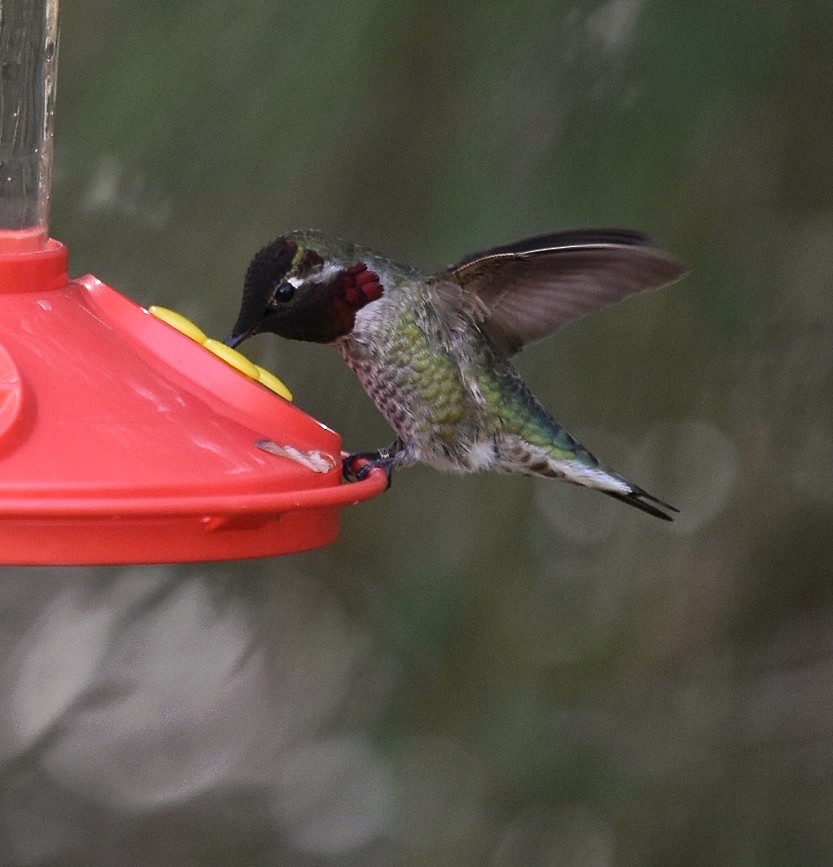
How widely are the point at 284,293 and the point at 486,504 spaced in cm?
117

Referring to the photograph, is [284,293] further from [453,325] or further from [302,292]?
[453,325]

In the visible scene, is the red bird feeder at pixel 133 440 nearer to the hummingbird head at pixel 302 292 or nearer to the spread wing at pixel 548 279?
the hummingbird head at pixel 302 292

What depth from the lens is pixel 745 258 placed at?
3.24 metres

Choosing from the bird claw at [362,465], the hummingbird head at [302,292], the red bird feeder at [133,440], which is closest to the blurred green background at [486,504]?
the hummingbird head at [302,292]

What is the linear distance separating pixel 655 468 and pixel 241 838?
1.64m

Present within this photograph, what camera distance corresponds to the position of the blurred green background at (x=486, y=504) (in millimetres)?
2969

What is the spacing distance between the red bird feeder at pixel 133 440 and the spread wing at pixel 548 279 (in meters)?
0.49

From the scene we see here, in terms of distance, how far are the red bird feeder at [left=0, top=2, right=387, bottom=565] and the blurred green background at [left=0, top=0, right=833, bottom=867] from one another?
1.06m

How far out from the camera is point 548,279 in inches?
101

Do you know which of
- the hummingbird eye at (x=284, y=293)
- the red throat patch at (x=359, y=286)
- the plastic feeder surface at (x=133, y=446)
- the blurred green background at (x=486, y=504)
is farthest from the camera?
the blurred green background at (x=486, y=504)

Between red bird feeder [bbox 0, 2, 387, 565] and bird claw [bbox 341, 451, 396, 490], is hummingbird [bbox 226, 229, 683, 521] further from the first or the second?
red bird feeder [bbox 0, 2, 387, 565]

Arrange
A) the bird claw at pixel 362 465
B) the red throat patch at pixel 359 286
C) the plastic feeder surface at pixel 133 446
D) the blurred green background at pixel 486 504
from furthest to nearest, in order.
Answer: the blurred green background at pixel 486 504
the red throat patch at pixel 359 286
the bird claw at pixel 362 465
the plastic feeder surface at pixel 133 446

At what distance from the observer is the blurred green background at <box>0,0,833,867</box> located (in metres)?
2.97

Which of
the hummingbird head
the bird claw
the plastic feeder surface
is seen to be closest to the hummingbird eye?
the hummingbird head
